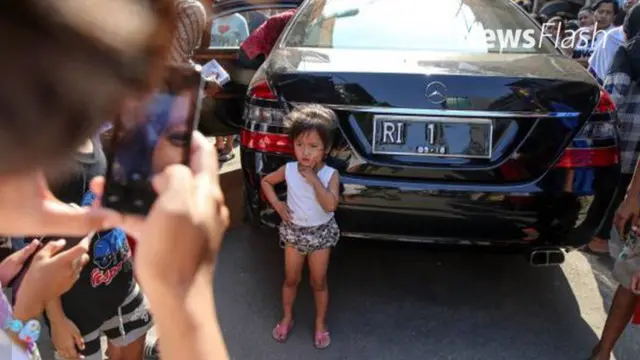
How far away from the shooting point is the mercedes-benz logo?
2510 millimetres

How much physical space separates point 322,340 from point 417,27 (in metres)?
1.71

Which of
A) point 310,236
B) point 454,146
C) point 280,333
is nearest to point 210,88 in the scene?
point 310,236

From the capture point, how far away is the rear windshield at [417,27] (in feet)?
10.3

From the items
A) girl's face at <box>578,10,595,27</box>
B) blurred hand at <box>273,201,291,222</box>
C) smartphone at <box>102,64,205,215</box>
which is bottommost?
blurred hand at <box>273,201,291,222</box>

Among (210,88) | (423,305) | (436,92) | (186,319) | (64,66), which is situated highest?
(64,66)

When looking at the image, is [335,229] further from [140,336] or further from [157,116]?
[157,116]

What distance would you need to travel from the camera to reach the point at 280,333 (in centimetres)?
277

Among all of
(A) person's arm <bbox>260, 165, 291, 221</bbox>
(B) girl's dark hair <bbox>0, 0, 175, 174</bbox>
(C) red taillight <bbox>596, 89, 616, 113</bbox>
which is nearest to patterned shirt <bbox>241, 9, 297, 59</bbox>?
(A) person's arm <bbox>260, 165, 291, 221</bbox>

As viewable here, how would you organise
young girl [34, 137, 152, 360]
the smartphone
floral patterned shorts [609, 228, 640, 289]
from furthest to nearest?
1. floral patterned shorts [609, 228, 640, 289]
2. young girl [34, 137, 152, 360]
3. the smartphone

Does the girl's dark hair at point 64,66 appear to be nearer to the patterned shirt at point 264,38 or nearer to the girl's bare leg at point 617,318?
the girl's bare leg at point 617,318

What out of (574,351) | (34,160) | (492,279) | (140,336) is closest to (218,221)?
(34,160)

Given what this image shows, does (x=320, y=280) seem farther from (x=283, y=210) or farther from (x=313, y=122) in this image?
(x=313, y=122)

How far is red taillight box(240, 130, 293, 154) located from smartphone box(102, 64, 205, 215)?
1.95 m

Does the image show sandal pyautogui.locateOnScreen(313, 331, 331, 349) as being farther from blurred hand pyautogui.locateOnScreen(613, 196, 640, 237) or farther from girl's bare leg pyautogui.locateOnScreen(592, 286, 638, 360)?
blurred hand pyautogui.locateOnScreen(613, 196, 640, 237)
